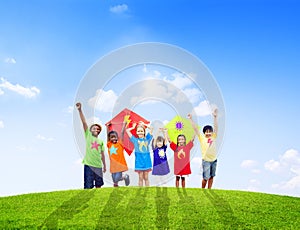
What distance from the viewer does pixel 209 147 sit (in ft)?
33.3

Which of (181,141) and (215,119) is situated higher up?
(215,119)

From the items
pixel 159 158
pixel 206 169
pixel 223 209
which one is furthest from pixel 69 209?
pixel 206 169

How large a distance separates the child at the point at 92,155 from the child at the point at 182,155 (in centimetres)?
189

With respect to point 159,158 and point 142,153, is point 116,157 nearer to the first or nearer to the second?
point 142,153

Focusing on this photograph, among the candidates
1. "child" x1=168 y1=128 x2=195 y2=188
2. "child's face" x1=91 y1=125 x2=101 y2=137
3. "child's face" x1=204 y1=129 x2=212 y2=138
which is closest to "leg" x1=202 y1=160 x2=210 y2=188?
"child" x1=168 y1=128 x2=195 y2=188

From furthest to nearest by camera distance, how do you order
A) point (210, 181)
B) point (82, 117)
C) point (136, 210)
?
point (210, 181) → point (82, 117) → point (136, 210)

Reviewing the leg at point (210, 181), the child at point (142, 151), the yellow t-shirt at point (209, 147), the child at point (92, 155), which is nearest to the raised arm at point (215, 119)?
the yellow t-shirt at point (209, 147)

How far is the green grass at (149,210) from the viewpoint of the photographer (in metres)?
7.21

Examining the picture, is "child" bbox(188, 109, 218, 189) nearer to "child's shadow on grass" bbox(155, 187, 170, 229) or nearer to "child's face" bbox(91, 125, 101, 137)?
"child's shadow on grass" bbox(155, 187, 170, 229)

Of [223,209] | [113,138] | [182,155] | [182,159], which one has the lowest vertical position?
[223,209]

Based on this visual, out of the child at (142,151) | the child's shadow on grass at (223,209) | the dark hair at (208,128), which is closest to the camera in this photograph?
the child's shadow on grass at (223,209)

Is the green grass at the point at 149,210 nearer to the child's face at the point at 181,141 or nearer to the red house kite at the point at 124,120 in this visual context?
the child's face at the point at 181,141

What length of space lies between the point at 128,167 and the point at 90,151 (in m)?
1.07

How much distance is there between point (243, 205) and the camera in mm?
8586
